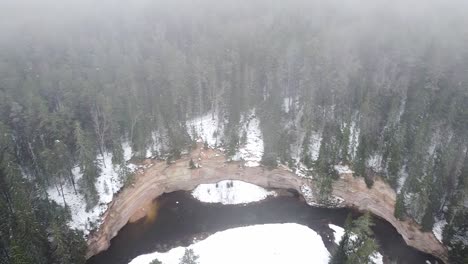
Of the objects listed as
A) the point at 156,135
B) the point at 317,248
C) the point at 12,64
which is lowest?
the point at 317,248

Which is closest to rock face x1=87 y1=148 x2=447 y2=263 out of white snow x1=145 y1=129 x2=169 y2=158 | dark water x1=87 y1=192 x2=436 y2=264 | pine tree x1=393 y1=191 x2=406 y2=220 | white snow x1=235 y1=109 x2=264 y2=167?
pine tree x1=393 y1=191 x2=406 y2=220

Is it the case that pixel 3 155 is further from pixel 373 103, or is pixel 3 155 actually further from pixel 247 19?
pixel 247 19

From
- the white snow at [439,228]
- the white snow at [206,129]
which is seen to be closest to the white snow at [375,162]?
the white snow at [439,228]

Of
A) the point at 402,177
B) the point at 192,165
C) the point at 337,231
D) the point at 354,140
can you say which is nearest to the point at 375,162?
the point at 402,177

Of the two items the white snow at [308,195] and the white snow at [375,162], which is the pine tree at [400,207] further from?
the white snow at [308,195]

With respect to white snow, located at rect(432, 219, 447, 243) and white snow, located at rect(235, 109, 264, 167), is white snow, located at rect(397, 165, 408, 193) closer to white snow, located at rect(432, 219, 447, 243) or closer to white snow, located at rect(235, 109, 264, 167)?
white snow, located at rect(432, 219, 447, 243)

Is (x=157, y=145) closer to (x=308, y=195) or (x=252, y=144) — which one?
(x=252, y=144)

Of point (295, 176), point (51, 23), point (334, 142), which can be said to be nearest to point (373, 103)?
point (334, 142)
